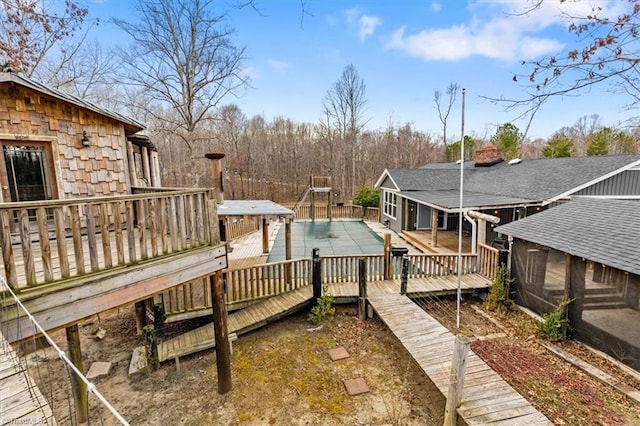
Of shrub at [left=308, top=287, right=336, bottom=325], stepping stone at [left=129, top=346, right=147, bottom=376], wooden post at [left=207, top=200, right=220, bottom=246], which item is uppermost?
wooden post at [left=207, top=200, right=220, bottom=246]

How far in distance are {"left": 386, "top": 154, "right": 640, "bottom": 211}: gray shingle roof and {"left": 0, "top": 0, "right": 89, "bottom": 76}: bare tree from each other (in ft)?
50.9

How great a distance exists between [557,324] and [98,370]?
9178mm

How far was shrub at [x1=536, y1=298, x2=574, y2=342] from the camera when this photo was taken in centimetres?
616

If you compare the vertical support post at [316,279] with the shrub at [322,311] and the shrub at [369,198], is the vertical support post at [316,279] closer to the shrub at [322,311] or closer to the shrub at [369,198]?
the shrub at [322,311]

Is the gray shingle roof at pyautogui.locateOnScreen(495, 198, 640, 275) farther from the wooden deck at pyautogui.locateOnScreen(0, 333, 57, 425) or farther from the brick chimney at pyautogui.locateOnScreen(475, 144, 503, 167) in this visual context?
the brick chimney at pyautogui.locateOnScreen(475, 144, 503, 167)

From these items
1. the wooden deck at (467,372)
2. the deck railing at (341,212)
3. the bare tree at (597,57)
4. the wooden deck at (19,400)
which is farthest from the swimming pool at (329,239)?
the bare tree at (597,57)

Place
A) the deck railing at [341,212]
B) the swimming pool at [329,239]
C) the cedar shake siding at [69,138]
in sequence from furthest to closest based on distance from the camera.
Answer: the deck railing at [341,212] < the swimming pool at [329,239] < the cedar shake siding at [69,138]

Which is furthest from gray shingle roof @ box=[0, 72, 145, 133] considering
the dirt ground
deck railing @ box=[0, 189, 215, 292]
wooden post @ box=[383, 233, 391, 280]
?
wooden post @ box=[383, 233, 391, 280]

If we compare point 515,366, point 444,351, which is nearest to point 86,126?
point 444,351

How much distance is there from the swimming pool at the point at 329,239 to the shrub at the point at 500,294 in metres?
4.52

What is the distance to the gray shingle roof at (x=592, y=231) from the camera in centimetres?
548

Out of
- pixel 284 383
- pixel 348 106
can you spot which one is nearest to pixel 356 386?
pixel 284 383

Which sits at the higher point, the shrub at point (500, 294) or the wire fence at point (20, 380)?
the wire fence at point (20, 380)

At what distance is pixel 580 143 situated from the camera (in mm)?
38625
